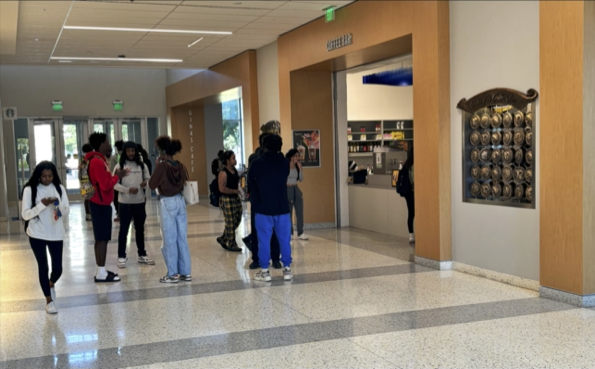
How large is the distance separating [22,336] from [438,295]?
375 cm

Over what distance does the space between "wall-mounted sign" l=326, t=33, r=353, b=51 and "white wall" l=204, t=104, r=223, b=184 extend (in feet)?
37.8

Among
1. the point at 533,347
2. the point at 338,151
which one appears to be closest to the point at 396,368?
the point at 533,347

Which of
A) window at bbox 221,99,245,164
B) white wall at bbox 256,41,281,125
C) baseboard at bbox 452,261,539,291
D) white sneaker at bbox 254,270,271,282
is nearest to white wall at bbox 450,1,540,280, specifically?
baseboard at bbox 452,261,539,291

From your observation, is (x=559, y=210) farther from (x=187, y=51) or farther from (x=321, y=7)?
(x=187, y=51)

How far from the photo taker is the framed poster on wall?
1140 centimetres

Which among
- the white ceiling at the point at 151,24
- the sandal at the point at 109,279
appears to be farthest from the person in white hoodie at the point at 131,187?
the white ceiling at the point at 151,24

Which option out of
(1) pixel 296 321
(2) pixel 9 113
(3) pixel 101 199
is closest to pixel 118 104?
(2) pixel 9 113

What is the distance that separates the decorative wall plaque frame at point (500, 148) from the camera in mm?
6395

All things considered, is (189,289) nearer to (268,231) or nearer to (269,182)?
(268,231)

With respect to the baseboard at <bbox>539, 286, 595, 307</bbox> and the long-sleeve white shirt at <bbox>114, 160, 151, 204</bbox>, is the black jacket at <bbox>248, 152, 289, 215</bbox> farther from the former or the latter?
the baseboard at <bbox>539, 286, 595, 307</bbox>

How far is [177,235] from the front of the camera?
714cm

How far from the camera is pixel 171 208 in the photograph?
7004 millimetres

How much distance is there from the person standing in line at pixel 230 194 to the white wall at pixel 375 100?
8.85 m

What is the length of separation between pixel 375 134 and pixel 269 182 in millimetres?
11232
